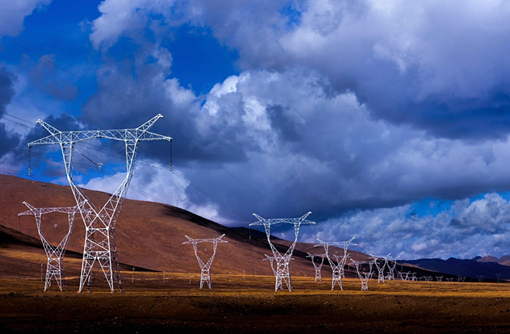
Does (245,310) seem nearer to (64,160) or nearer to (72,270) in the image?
(64,160)

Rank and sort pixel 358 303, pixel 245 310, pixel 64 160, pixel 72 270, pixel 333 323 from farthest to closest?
pixel 72 270, pixel 64 160, pixel 358 303, pixel 245 310, pixel 333 323

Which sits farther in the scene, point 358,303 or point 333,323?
point 358,303

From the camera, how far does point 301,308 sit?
1909 inches

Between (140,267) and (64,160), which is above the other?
(64,160)

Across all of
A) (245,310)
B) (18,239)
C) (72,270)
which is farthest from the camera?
(18,239)

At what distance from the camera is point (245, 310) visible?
150 feet

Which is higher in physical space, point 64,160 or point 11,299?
point 64,160

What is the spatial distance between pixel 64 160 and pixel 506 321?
4318cm

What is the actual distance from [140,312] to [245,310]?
8746 mm

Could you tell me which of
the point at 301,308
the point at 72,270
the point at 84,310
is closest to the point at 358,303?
the point at 301,308

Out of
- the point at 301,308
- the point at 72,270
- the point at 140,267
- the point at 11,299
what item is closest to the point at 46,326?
the point at 11,299

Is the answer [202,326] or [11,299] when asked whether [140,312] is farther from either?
[11,299]

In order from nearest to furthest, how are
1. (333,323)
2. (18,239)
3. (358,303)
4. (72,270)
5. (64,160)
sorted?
(333,323) → (358,303) → (64,160) → (72,270) → (18,239)

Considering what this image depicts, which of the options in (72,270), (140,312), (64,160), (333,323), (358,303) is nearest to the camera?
(333,323)
